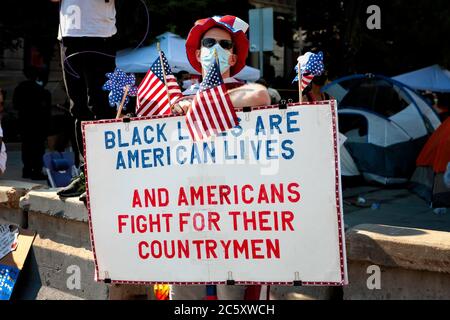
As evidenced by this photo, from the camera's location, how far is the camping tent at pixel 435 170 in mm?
8516

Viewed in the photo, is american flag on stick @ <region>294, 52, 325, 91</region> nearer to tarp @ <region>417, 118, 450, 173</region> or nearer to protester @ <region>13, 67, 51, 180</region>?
tarp @ <region>417, 118, 450, 173</region>

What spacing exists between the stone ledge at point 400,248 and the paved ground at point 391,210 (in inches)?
98.1

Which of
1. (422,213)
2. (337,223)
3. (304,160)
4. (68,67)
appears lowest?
(422,213)

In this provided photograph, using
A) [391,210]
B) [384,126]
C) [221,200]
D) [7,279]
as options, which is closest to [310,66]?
[221,200]

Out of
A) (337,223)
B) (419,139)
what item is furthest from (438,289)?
(419,139)

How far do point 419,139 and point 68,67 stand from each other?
6995 millimetres

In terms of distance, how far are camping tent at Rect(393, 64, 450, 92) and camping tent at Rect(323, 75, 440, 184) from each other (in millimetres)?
5835

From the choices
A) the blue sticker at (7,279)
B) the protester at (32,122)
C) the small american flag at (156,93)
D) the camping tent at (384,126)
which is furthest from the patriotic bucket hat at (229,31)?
the protester at (32,122)

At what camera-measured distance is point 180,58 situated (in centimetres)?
1348

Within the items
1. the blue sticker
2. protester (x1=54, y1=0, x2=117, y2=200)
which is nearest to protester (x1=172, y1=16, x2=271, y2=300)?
protester (x1=54, y1=0, x2=117, y2=200)

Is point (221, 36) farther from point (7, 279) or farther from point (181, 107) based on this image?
point (7, 279)

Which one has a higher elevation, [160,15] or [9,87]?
[160,15]

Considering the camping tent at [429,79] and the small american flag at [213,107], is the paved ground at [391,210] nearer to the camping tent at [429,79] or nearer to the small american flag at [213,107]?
the small american flag at [213,107]
